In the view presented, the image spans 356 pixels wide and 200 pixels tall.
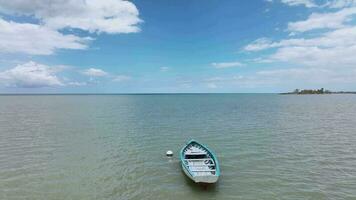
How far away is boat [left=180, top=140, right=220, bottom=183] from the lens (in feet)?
56.6

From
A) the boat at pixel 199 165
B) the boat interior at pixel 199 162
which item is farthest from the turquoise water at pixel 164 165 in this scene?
the boat interior at pixel 199 162

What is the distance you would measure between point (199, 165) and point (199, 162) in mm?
817

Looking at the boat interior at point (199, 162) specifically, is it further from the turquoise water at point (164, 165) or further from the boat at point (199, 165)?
the turquoise water at point (164, 165)

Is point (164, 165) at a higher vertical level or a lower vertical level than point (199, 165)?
lower

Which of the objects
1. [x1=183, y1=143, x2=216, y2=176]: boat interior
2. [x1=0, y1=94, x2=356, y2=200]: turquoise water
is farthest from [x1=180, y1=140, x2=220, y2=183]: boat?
[x1=0, y1=94, x2=356, y2=200]: turquoise water

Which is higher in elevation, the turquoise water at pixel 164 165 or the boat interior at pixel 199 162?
the boat interior at pixel 199 162

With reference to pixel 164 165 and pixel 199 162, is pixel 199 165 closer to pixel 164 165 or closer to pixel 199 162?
pixel 199 162

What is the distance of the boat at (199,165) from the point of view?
17250mm

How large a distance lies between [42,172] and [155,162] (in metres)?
9.74

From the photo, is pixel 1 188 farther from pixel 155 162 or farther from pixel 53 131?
pixel 53 131

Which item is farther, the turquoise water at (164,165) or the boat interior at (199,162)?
the boat interior at (199,162)

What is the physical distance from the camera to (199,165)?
20844 mm

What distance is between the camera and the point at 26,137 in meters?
34.1

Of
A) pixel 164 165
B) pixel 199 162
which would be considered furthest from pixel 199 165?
pixel 164 165
